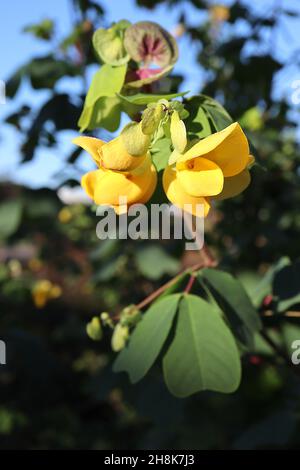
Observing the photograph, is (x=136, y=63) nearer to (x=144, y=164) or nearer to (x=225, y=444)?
(x=144, y=164)

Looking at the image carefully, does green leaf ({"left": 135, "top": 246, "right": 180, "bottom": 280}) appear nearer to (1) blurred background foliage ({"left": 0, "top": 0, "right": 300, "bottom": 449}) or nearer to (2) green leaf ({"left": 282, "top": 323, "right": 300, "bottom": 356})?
(1) blurred background foliage ({"left": 0, "top": 0, "right": 300, "bottom": 449})

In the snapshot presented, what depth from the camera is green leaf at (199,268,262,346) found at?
3.25 feet

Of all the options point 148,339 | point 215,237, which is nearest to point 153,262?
point 215,237

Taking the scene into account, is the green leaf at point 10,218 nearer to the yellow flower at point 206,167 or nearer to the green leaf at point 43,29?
the green leaf at point 43,29

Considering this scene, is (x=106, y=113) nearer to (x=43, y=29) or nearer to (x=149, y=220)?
(x=149, y=220)

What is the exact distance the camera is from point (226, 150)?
68 centimetres

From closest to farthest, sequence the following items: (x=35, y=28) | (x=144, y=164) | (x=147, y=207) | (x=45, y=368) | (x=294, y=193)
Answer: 1. (x=144, y=164)
2. (x=147, y=207)
3. (x=35, y=28)
4. (x=294, y=193)
5. (x=45, y=368)

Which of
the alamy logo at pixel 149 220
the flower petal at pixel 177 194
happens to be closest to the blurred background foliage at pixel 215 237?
the alamy logo at pixel 149 220

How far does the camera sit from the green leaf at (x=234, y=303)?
99cm

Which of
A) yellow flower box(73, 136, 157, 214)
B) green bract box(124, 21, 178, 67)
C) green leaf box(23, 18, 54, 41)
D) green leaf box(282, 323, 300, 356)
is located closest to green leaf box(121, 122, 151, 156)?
yellow flower box(73, 136, 157, 214)

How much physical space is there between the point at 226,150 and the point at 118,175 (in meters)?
0.14

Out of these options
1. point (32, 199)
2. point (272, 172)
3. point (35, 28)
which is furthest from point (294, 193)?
point (35, 28)

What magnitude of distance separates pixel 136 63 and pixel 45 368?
1.62m

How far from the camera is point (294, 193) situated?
207 cm
